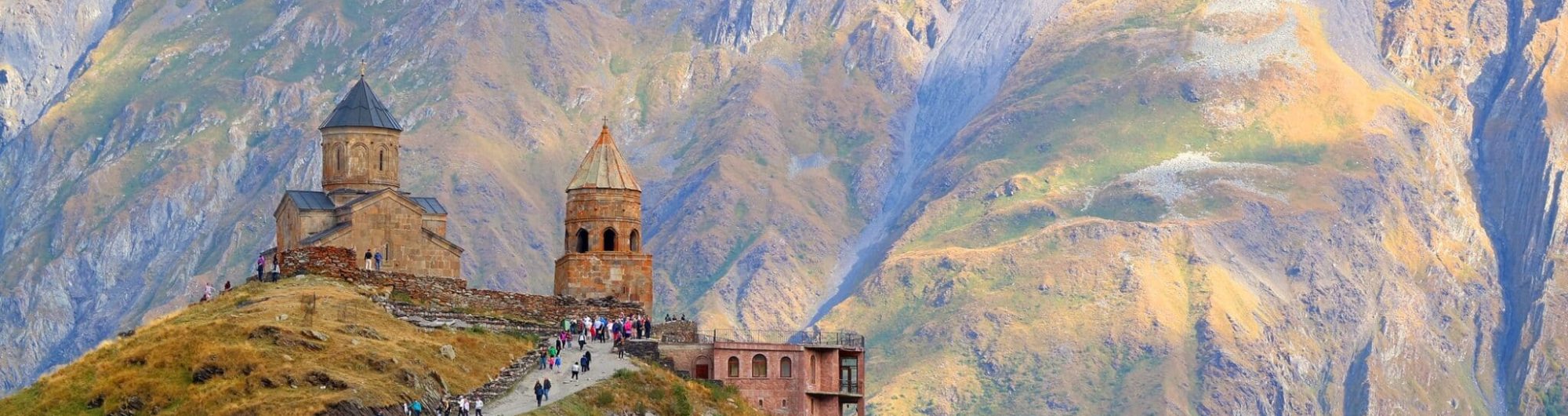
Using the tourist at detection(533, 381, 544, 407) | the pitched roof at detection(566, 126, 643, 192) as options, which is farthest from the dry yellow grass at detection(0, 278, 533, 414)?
the pitched roof at detection(566, 126, 643, 192)

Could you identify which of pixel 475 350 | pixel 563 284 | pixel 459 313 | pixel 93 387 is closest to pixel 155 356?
pixel 93 387

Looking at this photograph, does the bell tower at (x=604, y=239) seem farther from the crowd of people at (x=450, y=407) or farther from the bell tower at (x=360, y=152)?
the crowd of people at (x=450, y=407)

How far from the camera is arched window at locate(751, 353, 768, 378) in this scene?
11956cm

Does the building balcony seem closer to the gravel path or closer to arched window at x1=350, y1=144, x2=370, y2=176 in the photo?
the gravel path

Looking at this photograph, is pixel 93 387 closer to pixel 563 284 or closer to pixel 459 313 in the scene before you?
pixel 459 313

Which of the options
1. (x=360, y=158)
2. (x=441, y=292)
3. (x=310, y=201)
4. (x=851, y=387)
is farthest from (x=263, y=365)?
(x=360, y=158)

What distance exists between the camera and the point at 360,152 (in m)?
138

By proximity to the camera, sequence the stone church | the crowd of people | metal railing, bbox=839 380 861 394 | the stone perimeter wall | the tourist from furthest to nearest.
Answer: the stone church, metal railing, bbox=839 380 861 394, the stone perimeter wall, the tourist, the crowd of people

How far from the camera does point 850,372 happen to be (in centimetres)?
12462

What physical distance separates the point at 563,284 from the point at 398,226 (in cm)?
784

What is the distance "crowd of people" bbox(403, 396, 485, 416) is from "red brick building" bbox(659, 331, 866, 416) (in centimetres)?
1738

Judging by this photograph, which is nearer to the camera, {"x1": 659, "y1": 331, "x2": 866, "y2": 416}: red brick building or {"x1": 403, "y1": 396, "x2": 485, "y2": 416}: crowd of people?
{"x1": 403, "y1": 396, "x2": 485, "y2": 416}: crowd of people

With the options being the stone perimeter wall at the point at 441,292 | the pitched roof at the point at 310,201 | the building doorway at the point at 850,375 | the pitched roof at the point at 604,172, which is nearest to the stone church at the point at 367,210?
the pitched roof at the point at 310,201

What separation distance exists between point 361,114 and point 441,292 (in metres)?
20.3
